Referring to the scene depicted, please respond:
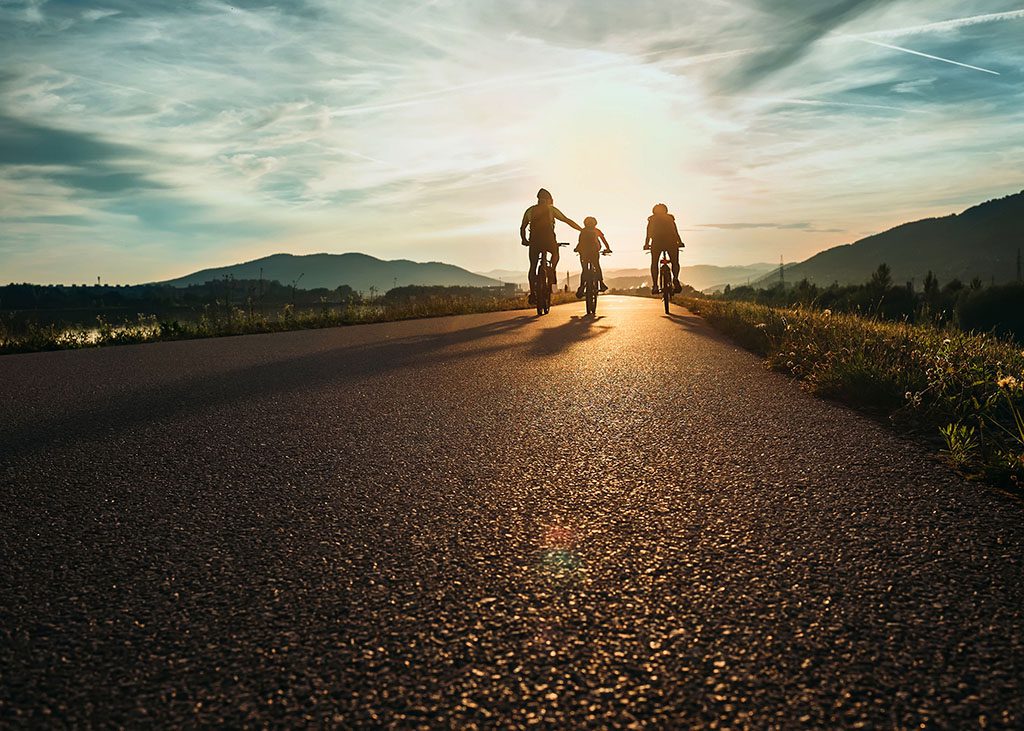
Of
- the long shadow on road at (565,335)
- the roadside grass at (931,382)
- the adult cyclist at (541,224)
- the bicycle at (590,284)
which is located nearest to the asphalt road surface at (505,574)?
the roadside grass at (931,382)

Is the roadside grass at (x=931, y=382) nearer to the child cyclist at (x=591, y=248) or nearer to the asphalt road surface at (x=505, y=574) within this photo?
the asphalt road surface at (x=505, y=574)

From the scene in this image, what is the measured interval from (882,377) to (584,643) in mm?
5050

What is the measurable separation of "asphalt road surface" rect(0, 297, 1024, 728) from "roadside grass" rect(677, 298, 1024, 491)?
0.31 meters

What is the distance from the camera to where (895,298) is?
7994 centimetres

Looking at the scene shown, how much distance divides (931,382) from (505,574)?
446cm

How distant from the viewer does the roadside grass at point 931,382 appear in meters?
4.41

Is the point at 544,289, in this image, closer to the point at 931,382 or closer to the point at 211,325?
the point at 211,325


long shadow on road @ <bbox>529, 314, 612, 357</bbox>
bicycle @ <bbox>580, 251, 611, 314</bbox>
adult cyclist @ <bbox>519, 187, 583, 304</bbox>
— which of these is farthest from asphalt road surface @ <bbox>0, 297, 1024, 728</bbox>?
bicycle @ <bbox>580, 251, 611, 314</bbox>

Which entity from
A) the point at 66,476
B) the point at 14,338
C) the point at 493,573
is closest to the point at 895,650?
the point at 493,573

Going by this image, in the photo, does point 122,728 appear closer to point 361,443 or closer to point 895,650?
point 895,650

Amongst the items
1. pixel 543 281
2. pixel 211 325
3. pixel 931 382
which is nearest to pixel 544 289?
pixel 543 281

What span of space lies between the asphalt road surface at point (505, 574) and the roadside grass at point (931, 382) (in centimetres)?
31

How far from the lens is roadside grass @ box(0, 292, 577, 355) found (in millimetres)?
13617

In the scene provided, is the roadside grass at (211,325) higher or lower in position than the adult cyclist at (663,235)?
lower
